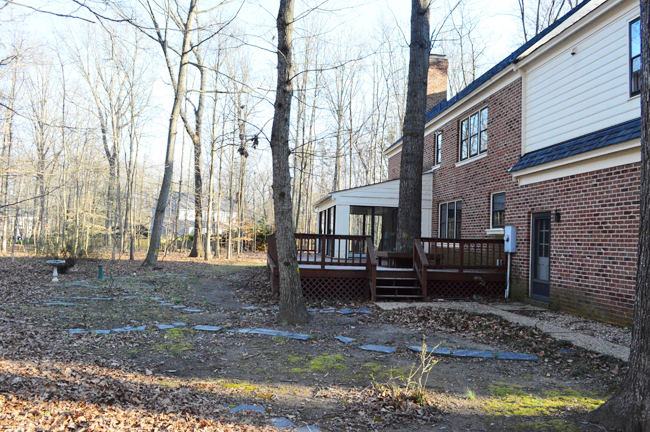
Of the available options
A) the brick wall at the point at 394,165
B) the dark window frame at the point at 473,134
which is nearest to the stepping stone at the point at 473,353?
the dark window frame at the point at 473,134

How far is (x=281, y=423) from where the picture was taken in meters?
3.36

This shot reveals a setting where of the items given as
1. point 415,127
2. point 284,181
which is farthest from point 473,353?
point 415,127

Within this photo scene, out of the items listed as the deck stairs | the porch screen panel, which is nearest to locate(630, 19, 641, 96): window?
the deck stairs

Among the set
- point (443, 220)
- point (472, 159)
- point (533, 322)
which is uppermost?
point (472, 159)

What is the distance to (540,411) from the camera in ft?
12.2

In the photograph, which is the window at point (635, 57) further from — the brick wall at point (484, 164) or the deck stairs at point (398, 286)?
the deck stairs at point (398, 286)

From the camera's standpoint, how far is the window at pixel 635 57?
710cm

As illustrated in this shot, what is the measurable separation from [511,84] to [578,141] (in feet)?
10.4

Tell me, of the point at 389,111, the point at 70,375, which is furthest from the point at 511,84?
the point at 389,111

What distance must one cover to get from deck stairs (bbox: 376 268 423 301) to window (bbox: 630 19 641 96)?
18.4 ft

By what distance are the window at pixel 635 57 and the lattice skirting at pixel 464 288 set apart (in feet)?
16.8

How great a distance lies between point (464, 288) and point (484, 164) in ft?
11.6

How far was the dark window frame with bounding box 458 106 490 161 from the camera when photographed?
39.8 ft

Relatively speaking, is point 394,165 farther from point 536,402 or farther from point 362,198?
point 536,402
